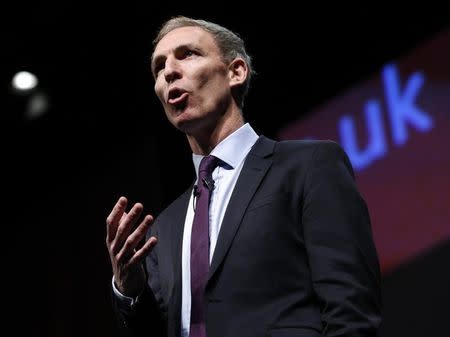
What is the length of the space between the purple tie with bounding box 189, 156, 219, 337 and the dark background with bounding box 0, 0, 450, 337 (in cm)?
152

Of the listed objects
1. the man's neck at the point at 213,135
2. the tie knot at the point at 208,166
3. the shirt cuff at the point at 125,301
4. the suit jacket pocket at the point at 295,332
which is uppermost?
the man's neck at the point at 213,135

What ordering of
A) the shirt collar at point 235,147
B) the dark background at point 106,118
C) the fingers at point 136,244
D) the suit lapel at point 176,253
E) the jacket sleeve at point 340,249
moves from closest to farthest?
the jacket sleeve at point 340,249 → the fingers at point 136,244 → the suit lapel at point 176,253 → the shirt collar at point 235,147 → the dark background at point 106,118

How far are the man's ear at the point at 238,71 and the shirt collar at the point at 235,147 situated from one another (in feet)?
0.55

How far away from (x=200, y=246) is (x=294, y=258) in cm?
22

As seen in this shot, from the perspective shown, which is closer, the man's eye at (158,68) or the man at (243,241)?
the man at (243,241)

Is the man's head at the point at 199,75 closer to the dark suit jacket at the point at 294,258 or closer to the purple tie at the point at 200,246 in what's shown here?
the purple tie at the point at 200,246

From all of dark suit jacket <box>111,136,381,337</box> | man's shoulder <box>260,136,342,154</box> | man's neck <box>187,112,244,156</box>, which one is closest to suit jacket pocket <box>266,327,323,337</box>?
dark suit jacket <box>111,136,381,337</box>

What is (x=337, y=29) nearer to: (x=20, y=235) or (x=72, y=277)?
(x=72, y=277)

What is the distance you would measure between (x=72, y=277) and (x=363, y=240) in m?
3.14

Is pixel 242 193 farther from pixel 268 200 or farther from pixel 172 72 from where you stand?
pixel 172 72

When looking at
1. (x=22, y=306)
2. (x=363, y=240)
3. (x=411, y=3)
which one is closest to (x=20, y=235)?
(x=22, y=306)

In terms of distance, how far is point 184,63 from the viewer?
5.83 feet

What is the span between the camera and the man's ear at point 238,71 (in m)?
1.84

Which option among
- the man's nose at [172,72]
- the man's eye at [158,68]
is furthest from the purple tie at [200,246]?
the man's eye at [158,68]
